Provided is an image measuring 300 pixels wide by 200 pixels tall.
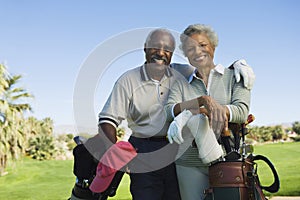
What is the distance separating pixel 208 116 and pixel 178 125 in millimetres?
153

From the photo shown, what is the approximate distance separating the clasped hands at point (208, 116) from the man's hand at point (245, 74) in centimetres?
24

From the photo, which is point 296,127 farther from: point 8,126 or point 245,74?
point 245,74

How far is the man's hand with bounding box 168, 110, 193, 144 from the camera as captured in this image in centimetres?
215

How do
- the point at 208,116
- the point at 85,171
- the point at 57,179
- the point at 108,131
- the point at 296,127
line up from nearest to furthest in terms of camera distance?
the point at 208,116 → the point at 108,131 → the point at 85,171 → the point at 57,179 → the point at 296,127

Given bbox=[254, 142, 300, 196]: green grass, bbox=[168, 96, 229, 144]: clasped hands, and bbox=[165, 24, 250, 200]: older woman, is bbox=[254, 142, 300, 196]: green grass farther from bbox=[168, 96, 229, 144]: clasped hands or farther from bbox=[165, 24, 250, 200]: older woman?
bbox=[168, 96, 229, 144]: clasped hands

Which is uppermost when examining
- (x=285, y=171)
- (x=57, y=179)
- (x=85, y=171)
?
(x=85, y=171)

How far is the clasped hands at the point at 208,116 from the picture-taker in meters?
2.12

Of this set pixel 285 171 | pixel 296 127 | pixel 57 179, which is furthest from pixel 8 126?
pixel 296 127

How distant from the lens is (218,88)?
94.6 inches

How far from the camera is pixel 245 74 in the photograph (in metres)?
2.33

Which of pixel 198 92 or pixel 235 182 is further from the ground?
pixel 198 92

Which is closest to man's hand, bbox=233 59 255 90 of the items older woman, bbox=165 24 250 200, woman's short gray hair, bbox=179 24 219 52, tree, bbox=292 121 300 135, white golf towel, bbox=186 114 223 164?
older woman, bbox=165 24 250 200

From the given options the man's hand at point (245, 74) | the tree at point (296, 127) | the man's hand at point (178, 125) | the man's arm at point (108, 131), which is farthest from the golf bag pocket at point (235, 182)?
the tree at point (296, 127)

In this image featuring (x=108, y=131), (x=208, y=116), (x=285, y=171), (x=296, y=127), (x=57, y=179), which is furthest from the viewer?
(x=296, y=127)
